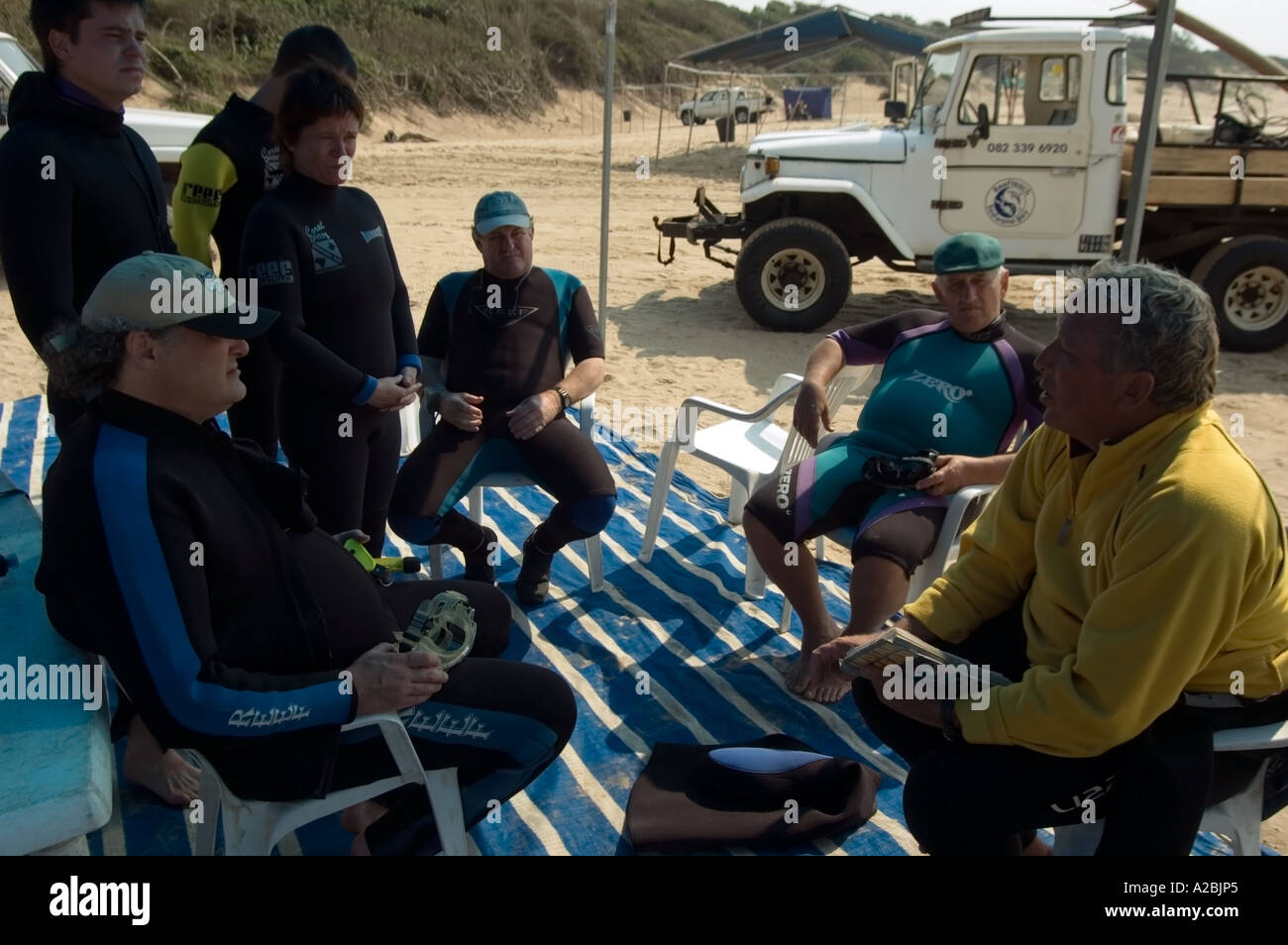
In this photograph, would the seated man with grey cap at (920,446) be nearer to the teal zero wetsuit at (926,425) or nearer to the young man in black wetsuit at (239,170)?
the teal zero wetsuit at (926,425)

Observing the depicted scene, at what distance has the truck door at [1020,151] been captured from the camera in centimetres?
719

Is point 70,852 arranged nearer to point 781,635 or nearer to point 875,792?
point 875,792

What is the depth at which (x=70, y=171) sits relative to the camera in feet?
7.86

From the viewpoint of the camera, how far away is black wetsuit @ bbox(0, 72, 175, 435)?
2.35 metres

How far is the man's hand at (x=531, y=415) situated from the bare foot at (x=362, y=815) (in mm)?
1396

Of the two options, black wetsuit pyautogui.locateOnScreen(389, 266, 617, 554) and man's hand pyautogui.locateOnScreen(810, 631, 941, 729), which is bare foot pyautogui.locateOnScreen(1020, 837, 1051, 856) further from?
black wetsuit pyautogui.locateOnScreen(389, 266, 617, 554)

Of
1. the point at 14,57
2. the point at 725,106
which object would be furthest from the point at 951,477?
the point at 725,106

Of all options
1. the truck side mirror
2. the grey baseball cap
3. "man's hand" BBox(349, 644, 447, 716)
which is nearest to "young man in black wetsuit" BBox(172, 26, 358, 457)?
the grey baseball cap

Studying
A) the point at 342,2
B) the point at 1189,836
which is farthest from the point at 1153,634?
the point at 342,2

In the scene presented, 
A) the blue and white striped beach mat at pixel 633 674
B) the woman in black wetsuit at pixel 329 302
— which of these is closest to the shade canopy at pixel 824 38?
the blue and white striped beach mat at pixel 633 674

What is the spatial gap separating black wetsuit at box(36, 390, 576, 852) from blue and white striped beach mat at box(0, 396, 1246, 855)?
477 mm

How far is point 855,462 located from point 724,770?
107cm

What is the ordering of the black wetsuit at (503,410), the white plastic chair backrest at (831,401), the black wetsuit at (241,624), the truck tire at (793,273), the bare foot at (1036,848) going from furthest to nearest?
the truck tire at (793,273)
the white plastic chair backrest at (831,401)
the black wetsuit at (503,410)
the bare foot at (1036,848)
the black wetsuit at (241,624)

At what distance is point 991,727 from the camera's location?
1.88 m
